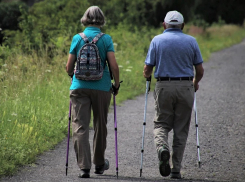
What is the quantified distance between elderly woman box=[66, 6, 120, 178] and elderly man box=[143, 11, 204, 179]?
476mm

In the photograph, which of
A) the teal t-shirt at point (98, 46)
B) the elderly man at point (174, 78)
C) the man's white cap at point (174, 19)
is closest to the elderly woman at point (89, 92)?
the teal t-shirt at point (98, 46)

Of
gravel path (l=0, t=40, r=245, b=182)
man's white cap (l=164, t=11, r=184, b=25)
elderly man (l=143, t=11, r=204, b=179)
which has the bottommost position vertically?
gravel path (l=0, t=40, r=245, b=182)

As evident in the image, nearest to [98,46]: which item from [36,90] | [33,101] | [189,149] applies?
[189,149]

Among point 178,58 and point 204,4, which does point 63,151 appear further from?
point 204,4

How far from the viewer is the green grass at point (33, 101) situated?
6320mm

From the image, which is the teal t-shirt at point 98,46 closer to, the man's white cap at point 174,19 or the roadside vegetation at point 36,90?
the man's white cap at point 174,19

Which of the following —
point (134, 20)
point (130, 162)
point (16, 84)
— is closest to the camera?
point (130, 162)

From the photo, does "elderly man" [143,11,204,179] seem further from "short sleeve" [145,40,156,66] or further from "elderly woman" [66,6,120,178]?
"elderly woman" [66,6,120,178]

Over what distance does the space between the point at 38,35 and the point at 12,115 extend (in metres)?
6.41

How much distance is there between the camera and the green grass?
632 centimetres

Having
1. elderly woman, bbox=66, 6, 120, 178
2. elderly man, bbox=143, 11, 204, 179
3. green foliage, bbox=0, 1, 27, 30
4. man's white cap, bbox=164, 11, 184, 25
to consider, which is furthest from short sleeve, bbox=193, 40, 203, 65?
green foliage, bbox=0, 1, 27, 30

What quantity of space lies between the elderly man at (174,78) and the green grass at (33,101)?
1.73 meters

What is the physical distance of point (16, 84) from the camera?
31.5ft

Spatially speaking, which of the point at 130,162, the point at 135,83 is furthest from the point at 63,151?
the point at 135,83
